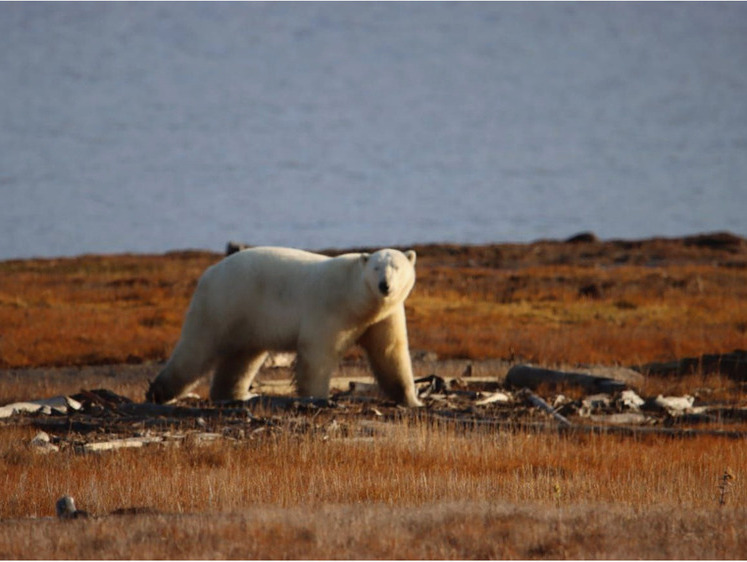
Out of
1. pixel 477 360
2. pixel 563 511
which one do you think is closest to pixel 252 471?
pixel 563 511

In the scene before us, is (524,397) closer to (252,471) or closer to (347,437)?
(347,437)

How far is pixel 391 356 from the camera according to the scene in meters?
13.9

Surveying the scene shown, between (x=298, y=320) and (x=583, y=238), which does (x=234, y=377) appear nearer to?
(x=298, y=320)

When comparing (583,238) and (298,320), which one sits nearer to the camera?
(298,320)

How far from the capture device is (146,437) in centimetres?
1124

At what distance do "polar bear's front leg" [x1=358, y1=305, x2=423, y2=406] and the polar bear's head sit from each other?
47 centimetres

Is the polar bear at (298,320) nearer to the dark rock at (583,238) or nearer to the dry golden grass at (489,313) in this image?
the dry golden grass at (489,313)

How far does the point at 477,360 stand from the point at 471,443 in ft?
36.4

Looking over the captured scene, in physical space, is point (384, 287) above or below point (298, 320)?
above

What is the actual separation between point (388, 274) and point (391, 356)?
1469 millimetres

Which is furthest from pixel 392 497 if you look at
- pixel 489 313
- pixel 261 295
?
pixel 489 313

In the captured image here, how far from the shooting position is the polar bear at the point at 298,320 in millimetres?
13375

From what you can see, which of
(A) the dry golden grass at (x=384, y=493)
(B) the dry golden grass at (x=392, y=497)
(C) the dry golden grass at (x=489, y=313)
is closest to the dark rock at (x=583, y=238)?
(C) the dry golden grass at (x=489, y=313)

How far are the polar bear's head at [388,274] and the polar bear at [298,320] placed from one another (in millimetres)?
12
